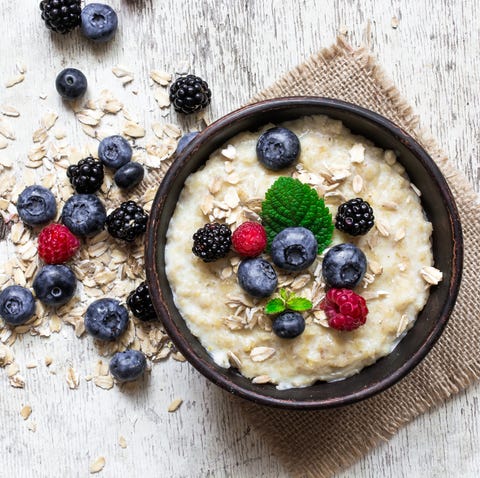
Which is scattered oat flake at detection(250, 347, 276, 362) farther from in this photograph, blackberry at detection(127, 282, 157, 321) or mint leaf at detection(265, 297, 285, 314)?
blackberry at detection(127, 282, 157, 321)

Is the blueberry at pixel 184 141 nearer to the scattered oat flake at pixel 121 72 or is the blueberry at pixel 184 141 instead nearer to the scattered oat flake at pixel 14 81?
the scattered oat flake at pixel 121 72

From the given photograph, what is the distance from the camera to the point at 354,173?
7.36 feet

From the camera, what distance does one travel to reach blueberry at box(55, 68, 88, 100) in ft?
8.56

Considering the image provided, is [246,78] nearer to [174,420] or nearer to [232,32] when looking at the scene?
[232,32]

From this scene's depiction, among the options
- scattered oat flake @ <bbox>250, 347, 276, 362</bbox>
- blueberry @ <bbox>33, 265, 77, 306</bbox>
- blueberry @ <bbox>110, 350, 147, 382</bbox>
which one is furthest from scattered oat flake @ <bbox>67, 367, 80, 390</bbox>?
scattered oat flake @ <bbox>250, 347, 276, 362</bbox>

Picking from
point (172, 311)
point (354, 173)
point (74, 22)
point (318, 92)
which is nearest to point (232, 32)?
point (318, 92)

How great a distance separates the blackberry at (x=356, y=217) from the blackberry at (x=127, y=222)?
2.37 feet

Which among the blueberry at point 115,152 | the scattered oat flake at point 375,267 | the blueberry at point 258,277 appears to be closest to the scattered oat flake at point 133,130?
the blueberry at point 115,152

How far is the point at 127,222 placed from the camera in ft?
8.30

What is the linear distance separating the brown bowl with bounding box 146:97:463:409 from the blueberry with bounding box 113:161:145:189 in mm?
316

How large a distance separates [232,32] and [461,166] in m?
0.91

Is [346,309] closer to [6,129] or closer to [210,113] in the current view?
[210,113]

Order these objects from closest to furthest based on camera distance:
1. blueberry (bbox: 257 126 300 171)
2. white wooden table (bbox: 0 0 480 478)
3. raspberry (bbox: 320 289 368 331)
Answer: raspberry (bbox: 320 289 368 331), blueberry (bbox: 257 126 300 171), white wooden table (bbox: 0 0 480 478)

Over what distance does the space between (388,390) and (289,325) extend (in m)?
0.64
